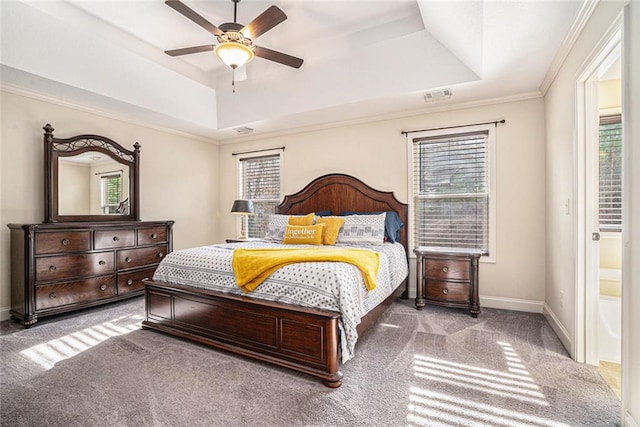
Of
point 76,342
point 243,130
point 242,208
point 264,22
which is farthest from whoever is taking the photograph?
point 243,130

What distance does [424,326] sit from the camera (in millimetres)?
3092

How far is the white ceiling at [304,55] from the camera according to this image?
257 centimetres

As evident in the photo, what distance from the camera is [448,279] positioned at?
11.4ft

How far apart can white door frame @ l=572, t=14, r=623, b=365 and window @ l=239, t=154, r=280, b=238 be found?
3.90 m

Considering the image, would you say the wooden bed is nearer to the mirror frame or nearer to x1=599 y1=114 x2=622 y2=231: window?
the mirror frame

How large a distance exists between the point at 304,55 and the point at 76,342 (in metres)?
3.75

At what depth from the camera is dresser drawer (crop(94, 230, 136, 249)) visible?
3.65m

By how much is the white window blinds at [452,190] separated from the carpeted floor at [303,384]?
1.26m

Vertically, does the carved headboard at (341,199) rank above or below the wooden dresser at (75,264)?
above

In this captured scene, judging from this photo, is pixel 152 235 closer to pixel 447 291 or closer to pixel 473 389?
pixel 447 291

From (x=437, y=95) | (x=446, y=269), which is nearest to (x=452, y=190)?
(x=446, y=269)

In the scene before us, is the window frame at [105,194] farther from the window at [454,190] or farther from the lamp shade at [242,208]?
the window at [454,190]

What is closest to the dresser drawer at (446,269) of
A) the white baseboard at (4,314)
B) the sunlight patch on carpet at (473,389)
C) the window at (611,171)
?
the sunlight patch on carpet at (473,389)

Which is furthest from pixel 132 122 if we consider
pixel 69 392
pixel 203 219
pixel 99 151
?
pixel 69 392
